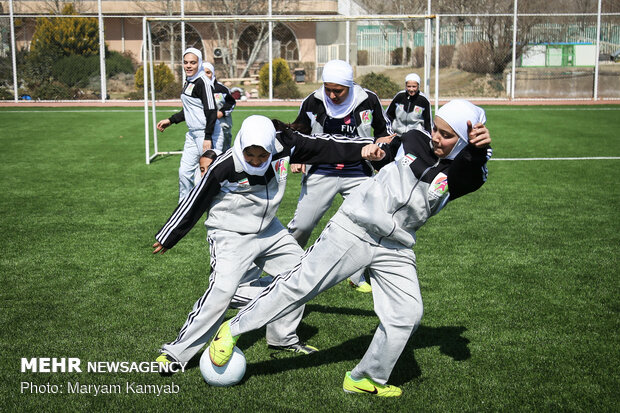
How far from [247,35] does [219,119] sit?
1894 centimetres

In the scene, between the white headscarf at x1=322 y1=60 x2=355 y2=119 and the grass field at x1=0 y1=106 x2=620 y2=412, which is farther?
the white headscarf at x1=322 y1=60 x2=355 y2=119

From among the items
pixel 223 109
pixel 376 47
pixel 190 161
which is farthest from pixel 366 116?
pixel 376 47

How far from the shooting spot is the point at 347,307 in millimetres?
5828

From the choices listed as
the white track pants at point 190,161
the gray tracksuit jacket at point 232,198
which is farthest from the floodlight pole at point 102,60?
the gray tracksuit jacket at point 232,198

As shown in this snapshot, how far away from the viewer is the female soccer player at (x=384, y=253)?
3.92m

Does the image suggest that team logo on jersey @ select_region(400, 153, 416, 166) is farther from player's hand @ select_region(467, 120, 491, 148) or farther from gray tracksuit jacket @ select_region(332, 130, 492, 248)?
player's hand @ select_region(467, 120, 491, 148)

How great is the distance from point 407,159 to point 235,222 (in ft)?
4.36

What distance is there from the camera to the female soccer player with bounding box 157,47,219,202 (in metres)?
9.29

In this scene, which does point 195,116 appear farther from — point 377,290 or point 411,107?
point 377,290

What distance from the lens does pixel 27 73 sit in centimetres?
2855

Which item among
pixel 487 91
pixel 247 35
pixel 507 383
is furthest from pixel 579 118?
pixel 507 383

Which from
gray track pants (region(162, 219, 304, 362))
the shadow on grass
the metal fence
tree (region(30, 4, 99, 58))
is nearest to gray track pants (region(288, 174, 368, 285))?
the shadow on grass

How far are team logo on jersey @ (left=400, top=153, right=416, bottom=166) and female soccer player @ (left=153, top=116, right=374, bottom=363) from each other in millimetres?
581

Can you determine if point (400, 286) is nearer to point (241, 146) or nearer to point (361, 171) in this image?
point (241, 146)
